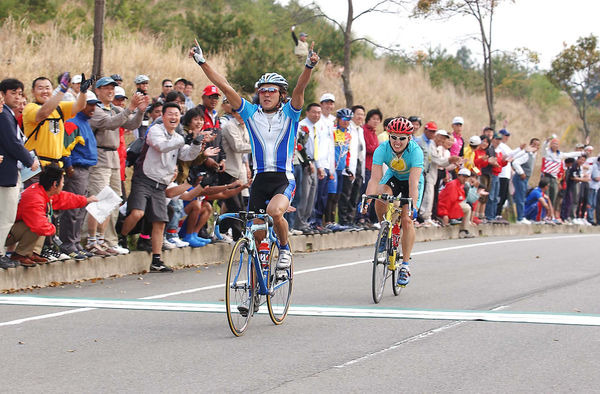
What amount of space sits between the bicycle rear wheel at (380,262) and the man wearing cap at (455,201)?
434 inches

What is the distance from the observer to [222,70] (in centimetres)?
2839

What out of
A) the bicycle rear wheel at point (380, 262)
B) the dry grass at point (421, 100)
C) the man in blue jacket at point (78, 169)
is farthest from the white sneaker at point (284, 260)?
the dry grass at point (421, 100)

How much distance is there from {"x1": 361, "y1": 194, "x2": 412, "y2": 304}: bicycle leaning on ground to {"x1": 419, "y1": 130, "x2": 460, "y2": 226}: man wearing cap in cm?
937

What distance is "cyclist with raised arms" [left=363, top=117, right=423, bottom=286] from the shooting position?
11.7 metres

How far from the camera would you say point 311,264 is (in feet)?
49.8

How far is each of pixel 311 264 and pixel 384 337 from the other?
6.73 meters

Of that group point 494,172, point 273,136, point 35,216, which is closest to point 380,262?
point 273,136

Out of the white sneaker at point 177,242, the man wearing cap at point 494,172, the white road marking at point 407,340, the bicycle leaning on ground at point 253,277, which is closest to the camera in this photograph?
the white road marking at point 407,340

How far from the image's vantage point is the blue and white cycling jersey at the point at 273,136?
9641 millimetres

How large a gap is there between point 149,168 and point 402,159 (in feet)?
13.0

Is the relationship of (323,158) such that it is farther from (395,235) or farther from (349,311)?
(349,311)

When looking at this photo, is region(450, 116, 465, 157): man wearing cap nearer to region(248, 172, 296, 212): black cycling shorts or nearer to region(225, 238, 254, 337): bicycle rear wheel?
region(248, 172, 296, 212): black cycling shorts

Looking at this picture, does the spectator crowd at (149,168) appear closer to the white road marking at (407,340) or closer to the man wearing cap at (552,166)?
the white road marking at (407,340)

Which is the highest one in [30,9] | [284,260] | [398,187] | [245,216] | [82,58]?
[30,9]
